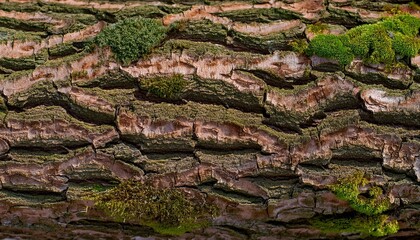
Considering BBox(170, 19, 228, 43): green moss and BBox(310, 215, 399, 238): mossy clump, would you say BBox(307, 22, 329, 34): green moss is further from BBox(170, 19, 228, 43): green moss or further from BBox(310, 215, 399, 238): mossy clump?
BBox(310, 215, 399, 238): mossy clump

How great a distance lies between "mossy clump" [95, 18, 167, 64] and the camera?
2834 mm

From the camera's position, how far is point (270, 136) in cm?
279

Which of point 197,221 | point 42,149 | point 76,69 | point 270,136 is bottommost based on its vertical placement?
point 197,221

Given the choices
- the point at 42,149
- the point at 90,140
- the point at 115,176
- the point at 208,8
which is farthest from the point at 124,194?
the point at 208,8

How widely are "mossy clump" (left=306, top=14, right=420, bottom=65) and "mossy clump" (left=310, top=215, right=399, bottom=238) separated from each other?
1.00 meters

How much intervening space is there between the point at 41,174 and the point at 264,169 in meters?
1.34

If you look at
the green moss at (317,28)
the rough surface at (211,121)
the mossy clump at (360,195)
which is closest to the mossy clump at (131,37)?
the rough surface at (211,121)

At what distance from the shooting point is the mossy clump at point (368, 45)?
283cm

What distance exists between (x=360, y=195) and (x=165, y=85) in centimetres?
137

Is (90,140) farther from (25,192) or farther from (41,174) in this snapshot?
(25,192)

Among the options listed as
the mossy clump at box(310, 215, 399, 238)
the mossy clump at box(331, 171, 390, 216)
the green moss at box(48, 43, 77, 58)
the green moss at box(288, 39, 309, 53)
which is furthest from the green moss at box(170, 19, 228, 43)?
the mossy clump at box(310, 215, 399, 238)

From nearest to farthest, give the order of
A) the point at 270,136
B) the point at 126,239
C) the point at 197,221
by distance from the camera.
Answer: the point at 270,136 → the point at 197,221 → the point at 126,239

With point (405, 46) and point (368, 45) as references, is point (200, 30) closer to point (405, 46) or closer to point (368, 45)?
point (368, 45)

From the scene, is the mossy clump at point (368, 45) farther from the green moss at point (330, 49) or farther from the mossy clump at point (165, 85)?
the mossy clump at point (165, 85)
